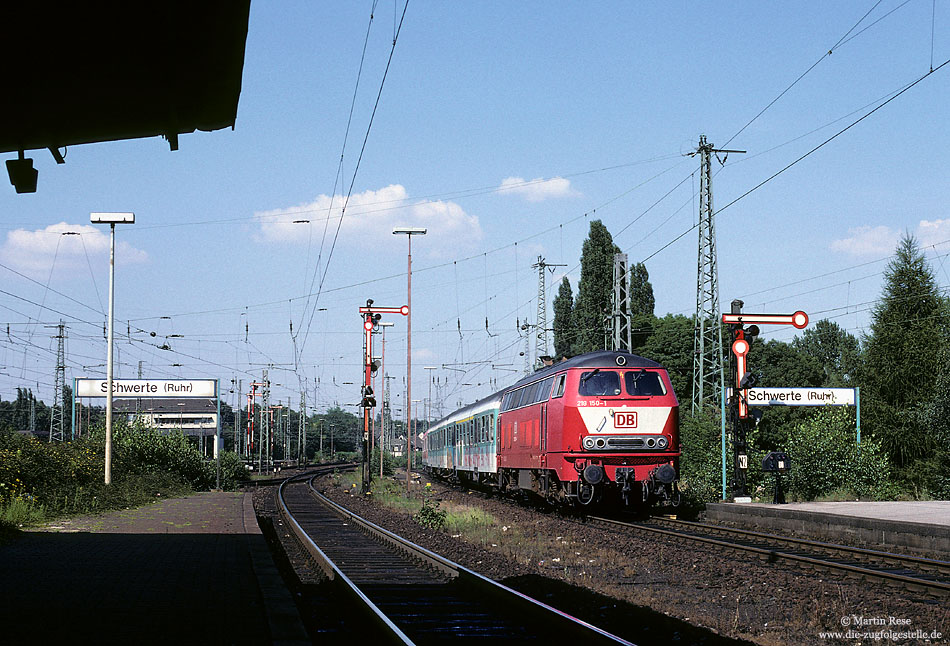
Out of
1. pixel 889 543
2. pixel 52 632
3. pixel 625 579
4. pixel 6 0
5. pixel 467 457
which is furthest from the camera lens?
pixel 467 457

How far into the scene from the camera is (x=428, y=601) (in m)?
10.6

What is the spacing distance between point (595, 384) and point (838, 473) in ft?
25.0

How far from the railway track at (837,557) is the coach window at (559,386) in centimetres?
335

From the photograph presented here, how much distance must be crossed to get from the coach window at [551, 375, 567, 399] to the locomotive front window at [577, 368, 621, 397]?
52 centimetres

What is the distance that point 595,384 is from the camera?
2023cm

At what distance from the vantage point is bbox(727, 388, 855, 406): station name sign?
23.4 meters

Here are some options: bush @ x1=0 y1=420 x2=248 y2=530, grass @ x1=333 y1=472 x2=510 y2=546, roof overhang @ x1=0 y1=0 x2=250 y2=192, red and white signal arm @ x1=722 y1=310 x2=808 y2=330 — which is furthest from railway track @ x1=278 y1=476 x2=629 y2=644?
red and white signal arm @ x1=722 y1=310 x2=808 y2=330

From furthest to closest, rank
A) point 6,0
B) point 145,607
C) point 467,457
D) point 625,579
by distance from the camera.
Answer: point 467,457
point 625,579
point 145,607
point 6,0

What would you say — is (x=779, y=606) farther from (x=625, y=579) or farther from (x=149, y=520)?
(x=149, y=520)

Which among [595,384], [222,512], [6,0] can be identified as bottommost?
[222,512]

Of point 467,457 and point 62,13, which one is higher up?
point 62,13

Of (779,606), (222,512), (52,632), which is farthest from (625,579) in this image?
(222,512)

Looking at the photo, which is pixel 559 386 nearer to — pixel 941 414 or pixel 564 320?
pixel 941 414

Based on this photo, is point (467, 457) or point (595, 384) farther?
point (467, 457)
